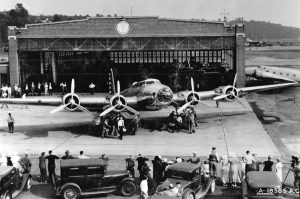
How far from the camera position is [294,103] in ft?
147

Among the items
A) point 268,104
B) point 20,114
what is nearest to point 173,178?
point 20,114

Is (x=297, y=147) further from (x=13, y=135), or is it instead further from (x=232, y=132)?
(x=13, y=135)

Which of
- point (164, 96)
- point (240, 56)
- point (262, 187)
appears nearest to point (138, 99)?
point (164, 96)

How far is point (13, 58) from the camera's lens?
48.5 metres

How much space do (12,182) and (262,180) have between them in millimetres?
9909

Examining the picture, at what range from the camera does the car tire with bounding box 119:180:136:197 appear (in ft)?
58.4

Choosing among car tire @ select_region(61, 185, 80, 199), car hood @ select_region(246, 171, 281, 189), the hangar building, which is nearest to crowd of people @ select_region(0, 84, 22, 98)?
the hangar building

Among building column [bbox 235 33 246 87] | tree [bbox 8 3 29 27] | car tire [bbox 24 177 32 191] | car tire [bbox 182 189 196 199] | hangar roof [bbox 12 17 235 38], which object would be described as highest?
tree [bbox 8 3 29 27]

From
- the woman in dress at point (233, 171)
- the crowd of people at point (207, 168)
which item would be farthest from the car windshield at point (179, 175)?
the woman in dress at point (233, 171)

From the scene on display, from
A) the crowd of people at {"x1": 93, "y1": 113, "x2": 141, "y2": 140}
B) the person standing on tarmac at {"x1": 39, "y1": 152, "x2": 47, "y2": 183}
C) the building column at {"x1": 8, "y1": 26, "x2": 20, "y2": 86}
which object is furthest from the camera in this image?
the building column at {"x1": 8, "y1": 26, "x2": 20, "y2": 86}

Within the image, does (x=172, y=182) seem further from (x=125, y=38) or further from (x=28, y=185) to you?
(x=125, y=38)

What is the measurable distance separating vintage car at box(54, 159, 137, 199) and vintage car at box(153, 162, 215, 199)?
1877 mm

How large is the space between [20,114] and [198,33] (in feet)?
67.3

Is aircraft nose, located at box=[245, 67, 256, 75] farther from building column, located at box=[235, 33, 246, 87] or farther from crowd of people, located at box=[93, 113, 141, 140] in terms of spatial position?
crowd of people, located at box=[93, 113, 141, 140]
